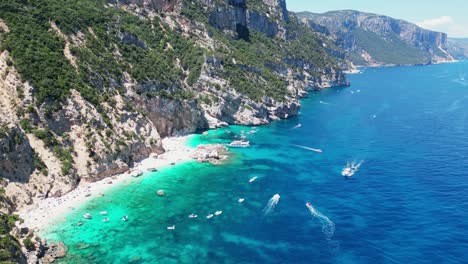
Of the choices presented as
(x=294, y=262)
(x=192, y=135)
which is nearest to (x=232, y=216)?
(x=294, y=262)

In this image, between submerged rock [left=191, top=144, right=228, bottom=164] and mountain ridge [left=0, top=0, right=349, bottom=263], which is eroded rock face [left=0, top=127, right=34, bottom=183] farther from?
submerged rock [left=191, top=144, right=228, bottom=164]

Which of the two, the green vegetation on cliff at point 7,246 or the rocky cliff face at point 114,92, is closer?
the green vegetation on cliff at point 7,246

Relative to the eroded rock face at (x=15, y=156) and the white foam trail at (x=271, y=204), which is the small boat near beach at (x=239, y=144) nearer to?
the white foam trail at (x=271, y=204)

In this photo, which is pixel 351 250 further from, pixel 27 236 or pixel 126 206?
pixel 27 236

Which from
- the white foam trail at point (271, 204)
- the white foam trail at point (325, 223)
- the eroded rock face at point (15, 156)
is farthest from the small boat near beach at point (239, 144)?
the eroded rock face at point (15, 156)

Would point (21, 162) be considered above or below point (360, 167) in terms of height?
above

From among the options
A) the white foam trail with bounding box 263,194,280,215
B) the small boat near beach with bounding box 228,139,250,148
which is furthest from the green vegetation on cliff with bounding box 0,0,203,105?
the white foam trail with bounding box 263,194,280,215
